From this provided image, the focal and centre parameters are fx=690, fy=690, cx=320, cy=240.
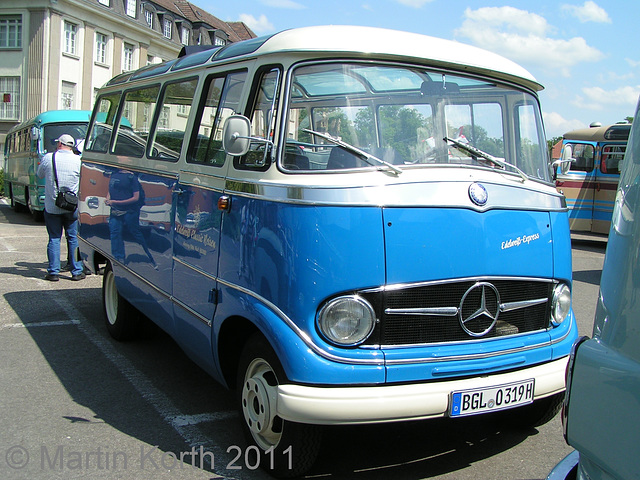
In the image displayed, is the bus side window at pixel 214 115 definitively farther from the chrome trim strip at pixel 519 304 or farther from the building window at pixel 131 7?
the building window at pixel 131 7

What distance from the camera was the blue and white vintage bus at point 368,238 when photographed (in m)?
3.55

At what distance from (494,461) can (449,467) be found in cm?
31

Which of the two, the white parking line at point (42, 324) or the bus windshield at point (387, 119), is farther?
the white parking line at point (42, 324)

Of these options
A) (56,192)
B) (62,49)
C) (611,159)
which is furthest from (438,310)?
(62,49)

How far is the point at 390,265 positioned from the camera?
3604 millimetres

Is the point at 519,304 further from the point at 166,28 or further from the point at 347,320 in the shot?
the point at 166,28

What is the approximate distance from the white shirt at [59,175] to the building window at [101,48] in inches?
1424

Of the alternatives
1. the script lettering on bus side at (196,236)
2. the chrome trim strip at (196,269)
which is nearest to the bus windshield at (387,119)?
the script lettering on bus side at (196,236)

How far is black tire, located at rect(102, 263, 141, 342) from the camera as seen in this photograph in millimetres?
6684

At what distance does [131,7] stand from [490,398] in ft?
156

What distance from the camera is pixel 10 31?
3953 centimetres

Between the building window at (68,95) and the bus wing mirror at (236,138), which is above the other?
the building window at (68,95)

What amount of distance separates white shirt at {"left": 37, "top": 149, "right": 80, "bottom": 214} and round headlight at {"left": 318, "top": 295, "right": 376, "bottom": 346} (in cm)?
725

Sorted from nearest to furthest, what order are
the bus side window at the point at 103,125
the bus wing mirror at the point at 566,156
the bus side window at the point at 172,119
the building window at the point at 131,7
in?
the bus wing mirror at the point at 566,156 → the bus side window at the point at 172,119 → the bus side window at the point at 103,125 → the building window at the point at 131,7
